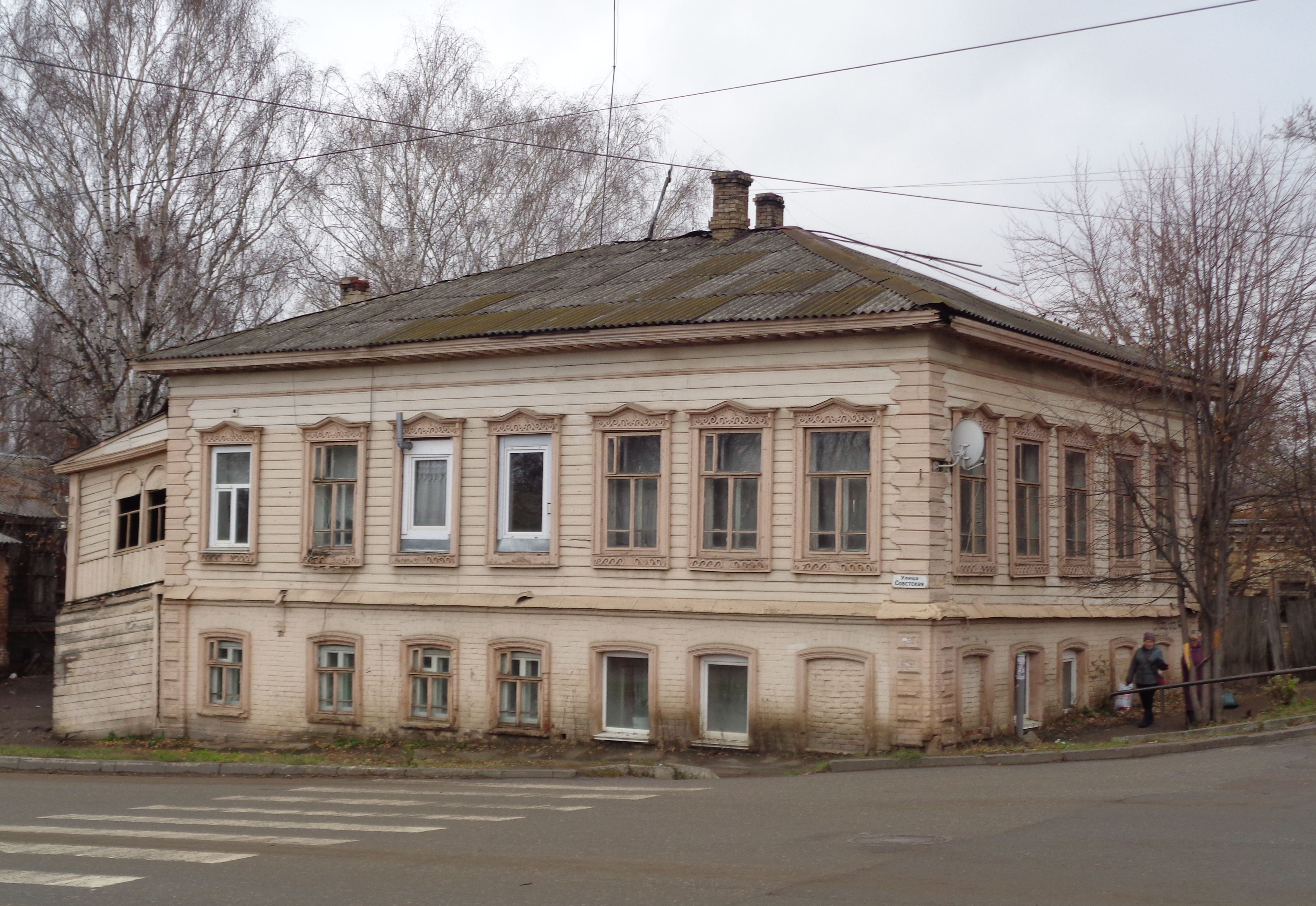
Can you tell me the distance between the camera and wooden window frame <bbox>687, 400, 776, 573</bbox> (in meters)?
19.7

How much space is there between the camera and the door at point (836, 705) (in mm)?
18875

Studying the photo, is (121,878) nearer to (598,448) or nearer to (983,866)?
(983,866)

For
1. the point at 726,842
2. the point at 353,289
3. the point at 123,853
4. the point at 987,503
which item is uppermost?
the point at 353,289

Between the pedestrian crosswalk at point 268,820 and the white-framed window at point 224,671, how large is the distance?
21.9 feet

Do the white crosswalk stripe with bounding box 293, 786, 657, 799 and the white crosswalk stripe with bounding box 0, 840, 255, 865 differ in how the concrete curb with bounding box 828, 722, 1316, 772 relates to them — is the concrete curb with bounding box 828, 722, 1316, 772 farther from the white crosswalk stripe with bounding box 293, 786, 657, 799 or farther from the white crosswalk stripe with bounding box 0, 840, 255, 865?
the white crosswalk stripe with bounding box 0, 840, 255, 865

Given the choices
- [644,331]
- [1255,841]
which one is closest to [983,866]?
[1255,841]

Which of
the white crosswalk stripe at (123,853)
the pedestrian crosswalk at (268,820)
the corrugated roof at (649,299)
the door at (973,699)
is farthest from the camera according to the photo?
the corrugated roof at (649,299)

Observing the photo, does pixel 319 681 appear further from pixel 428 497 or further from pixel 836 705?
pixel 836 705

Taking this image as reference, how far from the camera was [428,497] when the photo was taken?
22625 millimetres

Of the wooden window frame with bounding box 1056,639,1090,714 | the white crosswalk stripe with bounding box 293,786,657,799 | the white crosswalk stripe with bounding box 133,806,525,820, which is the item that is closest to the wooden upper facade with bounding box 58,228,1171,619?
the wooden window frame with bounding box 1056,639,1090,714

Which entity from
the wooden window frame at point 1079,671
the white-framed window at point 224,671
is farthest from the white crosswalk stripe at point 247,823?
the wooden window frame at point 1079,671

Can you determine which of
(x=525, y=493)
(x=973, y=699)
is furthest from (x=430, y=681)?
(x=973, y=699)

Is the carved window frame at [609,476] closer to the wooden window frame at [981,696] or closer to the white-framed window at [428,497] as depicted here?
the white-framed window at [428,497]

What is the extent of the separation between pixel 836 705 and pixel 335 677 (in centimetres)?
859
